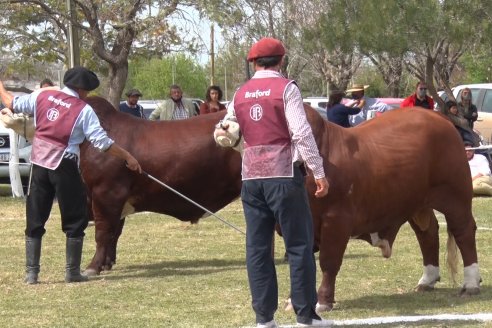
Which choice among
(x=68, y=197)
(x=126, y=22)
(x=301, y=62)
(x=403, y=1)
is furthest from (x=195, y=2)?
(x=301, y=62)

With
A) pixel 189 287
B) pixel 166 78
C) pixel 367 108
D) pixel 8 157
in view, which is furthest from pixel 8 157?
pixel 166 78

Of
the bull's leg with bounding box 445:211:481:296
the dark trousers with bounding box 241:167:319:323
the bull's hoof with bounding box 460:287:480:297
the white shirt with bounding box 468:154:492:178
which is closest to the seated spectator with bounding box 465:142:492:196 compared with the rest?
the white shirt with bounding box 468:154:492:178

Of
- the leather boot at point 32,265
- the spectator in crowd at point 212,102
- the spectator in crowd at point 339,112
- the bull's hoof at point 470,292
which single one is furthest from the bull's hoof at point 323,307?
the spectator in crowd at point 339,112

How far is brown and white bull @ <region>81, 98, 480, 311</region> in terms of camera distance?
785 cm

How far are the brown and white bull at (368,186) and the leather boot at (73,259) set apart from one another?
497 mm

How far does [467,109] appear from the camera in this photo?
66.1 feet

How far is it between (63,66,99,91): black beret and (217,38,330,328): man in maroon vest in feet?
8.98

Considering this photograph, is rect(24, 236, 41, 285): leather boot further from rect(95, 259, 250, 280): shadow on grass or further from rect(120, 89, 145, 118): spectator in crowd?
rect(120, 89, 145, 118): spectator in crowd

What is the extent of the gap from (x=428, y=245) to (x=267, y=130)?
9.07 feet

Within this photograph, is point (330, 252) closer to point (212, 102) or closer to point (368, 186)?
point (368, 186)

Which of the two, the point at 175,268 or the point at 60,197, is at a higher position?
the point at 60,197

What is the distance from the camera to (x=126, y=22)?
22.6 m

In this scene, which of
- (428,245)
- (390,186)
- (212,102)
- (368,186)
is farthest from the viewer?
(212,102)

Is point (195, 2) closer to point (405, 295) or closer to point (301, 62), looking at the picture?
point (405, 295)
